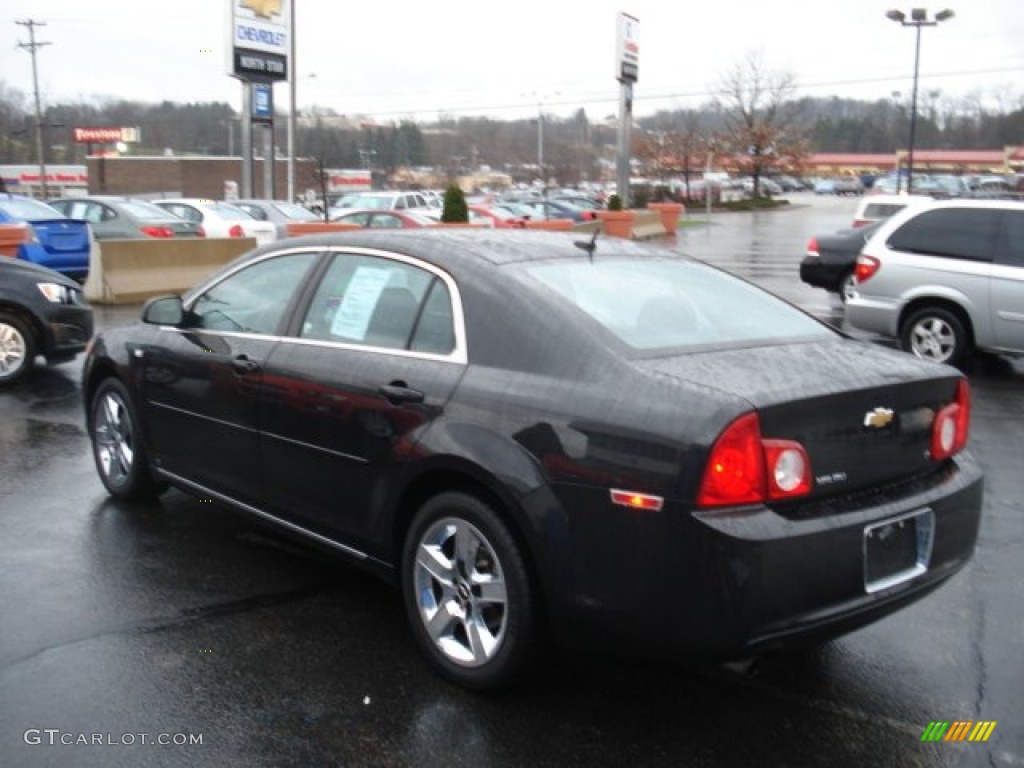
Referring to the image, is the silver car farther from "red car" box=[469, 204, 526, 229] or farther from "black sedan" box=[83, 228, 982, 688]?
"red car" box=[469, 204, 526, 229]

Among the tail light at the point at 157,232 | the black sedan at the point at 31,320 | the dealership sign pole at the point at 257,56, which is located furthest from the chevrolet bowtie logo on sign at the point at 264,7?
the black sedan at the point at 31,320

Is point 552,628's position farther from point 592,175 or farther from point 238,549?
point 592,175

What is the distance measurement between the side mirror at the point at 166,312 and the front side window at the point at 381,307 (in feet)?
3.42

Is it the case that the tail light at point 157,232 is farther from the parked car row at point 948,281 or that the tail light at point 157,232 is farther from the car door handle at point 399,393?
the car door handle at point 399,393

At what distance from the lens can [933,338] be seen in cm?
1047

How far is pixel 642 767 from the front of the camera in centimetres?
329

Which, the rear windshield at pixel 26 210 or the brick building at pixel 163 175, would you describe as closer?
the rear windshield at pixel 26 210

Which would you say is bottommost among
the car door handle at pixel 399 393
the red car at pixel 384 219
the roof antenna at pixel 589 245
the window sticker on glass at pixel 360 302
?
the car door handle at pixel 399 393

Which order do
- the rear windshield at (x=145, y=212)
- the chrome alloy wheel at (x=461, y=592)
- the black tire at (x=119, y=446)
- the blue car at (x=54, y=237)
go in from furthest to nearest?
the rear windshield at (x=145, y=212) < the blue car at (x=54, y=237) < the black tire at (x=119, y=446) < the chrome alloy wheel at (x=461, y=592)

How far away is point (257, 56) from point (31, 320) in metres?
25.4

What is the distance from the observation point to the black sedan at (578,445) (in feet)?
10.5

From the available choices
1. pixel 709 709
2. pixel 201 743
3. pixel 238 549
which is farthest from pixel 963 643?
pixel 238 549

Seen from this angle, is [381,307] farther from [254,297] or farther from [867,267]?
[867,267]

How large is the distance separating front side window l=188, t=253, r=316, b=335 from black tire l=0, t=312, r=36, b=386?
16.0 ft
